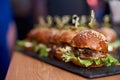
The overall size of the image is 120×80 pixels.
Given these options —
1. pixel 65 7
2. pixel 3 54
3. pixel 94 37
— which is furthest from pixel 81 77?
pixel 65 7

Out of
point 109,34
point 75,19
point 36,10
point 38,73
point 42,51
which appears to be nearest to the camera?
point 38,73

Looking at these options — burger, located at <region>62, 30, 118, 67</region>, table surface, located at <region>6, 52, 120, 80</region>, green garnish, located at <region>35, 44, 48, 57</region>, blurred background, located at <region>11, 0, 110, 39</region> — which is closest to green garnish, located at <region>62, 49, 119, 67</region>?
burger, located at <region>62, 30, 118, 67</region>

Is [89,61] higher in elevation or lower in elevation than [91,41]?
lower

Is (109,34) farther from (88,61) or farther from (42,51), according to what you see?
(88,61)

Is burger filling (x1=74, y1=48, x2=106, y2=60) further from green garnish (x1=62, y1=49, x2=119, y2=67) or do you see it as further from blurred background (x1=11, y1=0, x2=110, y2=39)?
blurred background (x1=11, y1=0, x2=110, y2=39)

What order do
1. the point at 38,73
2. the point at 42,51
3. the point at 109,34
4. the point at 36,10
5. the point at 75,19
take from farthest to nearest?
1. the point at 36,10
2. the point at 109,34
3. the point at 42,51
4. the point at 75,19
5. the point at 38,73

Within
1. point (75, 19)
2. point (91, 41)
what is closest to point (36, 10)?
point (75, 19)

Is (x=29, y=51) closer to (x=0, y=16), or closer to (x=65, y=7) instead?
(x=0, y=16)

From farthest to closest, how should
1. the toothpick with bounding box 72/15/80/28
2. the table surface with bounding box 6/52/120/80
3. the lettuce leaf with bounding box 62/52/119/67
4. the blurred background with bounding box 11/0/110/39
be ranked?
1. the blurred background with bounding box 11/0/110/39
2. the toothpick with bounding box 72/15/80/28
3. the lettuce leaf with bounding box 62/52/119/67
4. the table surface with bounding box 6/52/120/80
